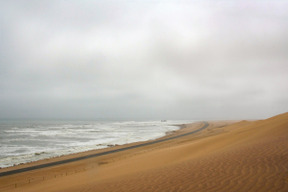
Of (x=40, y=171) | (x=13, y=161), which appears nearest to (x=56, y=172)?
(x=40, y=171)

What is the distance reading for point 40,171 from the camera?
1683 cm

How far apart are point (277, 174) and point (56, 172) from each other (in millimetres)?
15874

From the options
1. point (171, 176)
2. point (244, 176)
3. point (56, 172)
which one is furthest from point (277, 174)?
point (56, 172)

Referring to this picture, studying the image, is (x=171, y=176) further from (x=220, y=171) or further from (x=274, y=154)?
(x=274, y=154)

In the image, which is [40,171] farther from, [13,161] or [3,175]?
[13,161]

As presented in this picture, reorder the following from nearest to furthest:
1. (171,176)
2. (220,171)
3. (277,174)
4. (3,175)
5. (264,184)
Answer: (264,184)
(277,174)
(220,171)
(171,176)
(3,175)

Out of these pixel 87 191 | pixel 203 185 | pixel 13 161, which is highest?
pixel 203 185

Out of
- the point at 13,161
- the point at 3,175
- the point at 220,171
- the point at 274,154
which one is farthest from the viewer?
the point at 13,161

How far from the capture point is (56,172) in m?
16.2

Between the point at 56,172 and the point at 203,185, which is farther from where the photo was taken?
the point at 56,172

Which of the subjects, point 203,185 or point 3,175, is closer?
point 203,185

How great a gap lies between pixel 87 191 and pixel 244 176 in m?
5.62

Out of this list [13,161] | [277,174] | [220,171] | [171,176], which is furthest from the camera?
[13,161]

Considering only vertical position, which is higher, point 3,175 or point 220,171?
point 220,171
